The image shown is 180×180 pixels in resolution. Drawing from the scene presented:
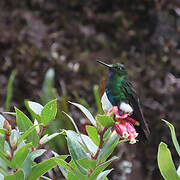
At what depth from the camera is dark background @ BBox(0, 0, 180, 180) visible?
3.19 metres

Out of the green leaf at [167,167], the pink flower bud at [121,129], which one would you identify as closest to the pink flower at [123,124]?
the pink flower bud at [121,129]

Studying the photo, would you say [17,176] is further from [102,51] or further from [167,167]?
[102,51]

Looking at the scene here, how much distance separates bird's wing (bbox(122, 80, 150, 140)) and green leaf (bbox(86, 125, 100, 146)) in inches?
3.7

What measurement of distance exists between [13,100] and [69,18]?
Answer: 1057mm

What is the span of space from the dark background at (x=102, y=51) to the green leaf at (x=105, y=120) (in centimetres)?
200

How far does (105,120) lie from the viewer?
80 centimetres

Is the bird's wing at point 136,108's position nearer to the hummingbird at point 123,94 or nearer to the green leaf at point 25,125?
the hummingbird at point 123,94

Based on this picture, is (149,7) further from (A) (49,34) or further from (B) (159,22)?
(A) (49,34)

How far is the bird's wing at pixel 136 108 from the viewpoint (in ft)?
2.88

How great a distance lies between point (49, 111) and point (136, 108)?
0.19m

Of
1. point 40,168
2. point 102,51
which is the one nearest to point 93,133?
point 40,168

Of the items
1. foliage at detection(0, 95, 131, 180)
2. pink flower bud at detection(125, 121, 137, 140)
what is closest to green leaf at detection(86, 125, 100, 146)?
foliage at detection(0, 95, 131, 180)

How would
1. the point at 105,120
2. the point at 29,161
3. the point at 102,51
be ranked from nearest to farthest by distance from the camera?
1. the point at 105,120
2. the point at 29,161
3. the point at 102,51

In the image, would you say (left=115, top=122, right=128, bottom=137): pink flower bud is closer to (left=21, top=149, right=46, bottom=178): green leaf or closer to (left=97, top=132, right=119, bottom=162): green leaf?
(left=97, top=132, right=119, bottom=162): green leaf
